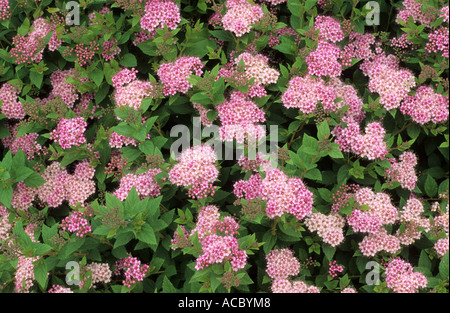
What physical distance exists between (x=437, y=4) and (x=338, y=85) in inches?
40.2

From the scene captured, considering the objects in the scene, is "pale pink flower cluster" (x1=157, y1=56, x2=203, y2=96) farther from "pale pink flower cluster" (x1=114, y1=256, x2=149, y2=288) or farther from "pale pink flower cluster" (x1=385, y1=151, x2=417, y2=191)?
"pale pink flower cluster" (x1=385, y1=151, x2=417, y2=191)

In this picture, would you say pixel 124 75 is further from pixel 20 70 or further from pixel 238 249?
pixel 238 249

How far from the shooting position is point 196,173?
3.16 m

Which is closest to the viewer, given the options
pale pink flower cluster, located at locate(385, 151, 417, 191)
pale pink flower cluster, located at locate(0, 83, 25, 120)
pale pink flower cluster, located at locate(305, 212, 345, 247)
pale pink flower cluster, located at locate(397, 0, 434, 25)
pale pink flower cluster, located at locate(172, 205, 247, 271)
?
pale pink flower cluster, located at locate(172, 205, 247, 271)

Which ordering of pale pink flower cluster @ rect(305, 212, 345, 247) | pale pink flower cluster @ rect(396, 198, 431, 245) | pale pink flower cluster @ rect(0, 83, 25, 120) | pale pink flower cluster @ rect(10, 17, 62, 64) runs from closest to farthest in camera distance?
pale pink flower cluster @ rect(305, 212, 345, 247) → pale pink flower cluster @ rect(396, 198, 431, 245) → pale pink flower cluster @ rect(10, 17, 62, 64) → pale pink flower cluster @ rect(0, 83, 25, 120)

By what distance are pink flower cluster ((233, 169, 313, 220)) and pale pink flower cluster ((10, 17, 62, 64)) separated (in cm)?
224

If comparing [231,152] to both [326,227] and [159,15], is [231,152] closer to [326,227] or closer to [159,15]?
[326,227]

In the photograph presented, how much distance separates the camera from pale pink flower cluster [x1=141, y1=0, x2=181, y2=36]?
3.55 m

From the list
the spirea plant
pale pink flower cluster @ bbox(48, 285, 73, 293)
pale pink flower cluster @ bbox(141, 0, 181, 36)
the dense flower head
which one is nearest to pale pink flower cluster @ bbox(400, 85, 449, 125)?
the spirea plant

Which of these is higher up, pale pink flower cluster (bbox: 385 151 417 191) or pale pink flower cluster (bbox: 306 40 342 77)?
pale pink flower cluster (bbox: 306 40 342 77)

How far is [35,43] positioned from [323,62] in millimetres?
2402

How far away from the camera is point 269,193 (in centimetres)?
302

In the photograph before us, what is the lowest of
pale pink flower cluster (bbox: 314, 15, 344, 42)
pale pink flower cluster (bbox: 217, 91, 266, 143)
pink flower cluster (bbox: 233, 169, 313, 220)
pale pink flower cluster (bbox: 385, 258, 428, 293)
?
pale pink flower cluster (bbox: 385, 258, 428, 293)

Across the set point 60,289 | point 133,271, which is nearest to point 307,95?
point 133,271
